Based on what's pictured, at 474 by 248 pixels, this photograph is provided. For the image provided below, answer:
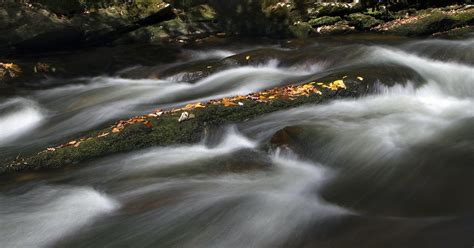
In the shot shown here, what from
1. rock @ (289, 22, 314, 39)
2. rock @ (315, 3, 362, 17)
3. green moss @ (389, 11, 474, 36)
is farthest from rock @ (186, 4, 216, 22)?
green moss @ (389, 11, 474, 36)

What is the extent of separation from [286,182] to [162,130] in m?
2.07

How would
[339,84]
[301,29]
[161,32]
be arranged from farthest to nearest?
[161,32], [301,29], [339,84]

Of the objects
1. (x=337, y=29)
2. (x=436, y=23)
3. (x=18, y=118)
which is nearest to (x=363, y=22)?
(x=337, y=29)

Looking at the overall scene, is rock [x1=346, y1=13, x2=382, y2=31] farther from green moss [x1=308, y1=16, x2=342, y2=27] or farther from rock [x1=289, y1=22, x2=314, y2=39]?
rock [x1=289, y1=22, x2=314, y2=39]

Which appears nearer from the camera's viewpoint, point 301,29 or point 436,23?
point 436,23

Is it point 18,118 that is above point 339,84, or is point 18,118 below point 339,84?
above

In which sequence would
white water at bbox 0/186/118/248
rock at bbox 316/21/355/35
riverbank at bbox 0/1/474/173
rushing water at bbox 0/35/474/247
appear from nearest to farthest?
rushing water at bbox 0/35/474/247
white water at bbox 0/186/118/248
riverbank at bbox 0/1/474/173
rock at bbox 316/21/355/35

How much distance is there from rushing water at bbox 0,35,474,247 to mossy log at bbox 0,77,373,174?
0.59 ft

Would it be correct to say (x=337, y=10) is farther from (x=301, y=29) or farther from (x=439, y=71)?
(x=439, y=71)

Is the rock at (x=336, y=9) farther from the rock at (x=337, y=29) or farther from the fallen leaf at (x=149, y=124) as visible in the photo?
the fallen leaf at (x=149, y=124)

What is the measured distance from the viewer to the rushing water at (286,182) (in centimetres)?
394

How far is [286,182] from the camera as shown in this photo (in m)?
4.90

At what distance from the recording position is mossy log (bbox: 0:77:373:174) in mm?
5829

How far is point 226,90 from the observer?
9.21 metres
